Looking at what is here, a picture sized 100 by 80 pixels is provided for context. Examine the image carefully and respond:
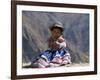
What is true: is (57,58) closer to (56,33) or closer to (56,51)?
(56,51)

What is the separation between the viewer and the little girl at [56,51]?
1.84 metres

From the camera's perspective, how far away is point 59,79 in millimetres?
1872

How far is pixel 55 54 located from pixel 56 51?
3cm

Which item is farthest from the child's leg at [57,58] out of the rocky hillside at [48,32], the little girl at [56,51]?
the rocky hillside at [48,32]

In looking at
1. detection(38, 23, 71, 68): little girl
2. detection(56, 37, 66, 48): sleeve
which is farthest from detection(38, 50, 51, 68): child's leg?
detection(56, 37, 66, 48): sleeve

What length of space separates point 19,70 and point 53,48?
350 mm

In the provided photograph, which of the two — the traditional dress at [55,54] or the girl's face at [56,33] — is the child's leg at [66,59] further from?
the girl's face at [56,33]

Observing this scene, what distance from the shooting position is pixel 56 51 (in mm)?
1875

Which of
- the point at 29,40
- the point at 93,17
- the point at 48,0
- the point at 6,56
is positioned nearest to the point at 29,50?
the point at 29,40

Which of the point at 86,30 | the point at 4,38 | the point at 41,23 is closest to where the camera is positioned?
the point at 4,38

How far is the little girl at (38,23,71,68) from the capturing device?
1.84 m

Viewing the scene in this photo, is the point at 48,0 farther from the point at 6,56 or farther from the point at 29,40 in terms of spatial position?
the point at 6,56

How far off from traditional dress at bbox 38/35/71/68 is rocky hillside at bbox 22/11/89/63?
0.04 metres

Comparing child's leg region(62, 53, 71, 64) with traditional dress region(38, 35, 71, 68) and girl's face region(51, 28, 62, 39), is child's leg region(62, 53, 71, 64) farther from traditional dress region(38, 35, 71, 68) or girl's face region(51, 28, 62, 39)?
girl's face region(51, 28, 62, 39)
